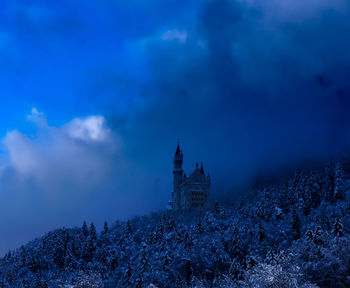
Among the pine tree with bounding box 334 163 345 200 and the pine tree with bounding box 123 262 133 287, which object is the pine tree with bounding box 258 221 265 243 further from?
the pine tree with bounding box 123 262 133 287

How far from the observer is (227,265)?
104 metres

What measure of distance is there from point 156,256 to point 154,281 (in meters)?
14.1

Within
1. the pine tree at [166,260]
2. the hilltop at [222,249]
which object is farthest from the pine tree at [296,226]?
the pine tree at [166,260]

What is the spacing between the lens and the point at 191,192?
604 ft

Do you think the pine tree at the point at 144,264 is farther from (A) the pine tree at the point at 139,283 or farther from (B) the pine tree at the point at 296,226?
(B) the pine tree at the point at 296,226

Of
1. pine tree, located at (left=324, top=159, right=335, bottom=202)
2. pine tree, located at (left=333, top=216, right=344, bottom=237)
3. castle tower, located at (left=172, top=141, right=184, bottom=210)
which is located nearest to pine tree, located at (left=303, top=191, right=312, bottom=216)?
pine tree, located at (left=324, top=159, right=335, bottom=202)

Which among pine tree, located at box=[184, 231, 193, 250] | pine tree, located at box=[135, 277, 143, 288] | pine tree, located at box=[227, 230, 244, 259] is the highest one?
pine tree, located at box=[184, 231, 193, 250]

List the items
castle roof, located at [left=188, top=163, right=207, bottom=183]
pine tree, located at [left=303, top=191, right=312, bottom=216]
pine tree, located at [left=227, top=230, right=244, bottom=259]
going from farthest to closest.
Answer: castle roof, located at [left=188, top=163, right=207, bottom=183], pine tree, located at [left=303, top=191, right=312, bottom=216], pine tree, located at [left=227, top=230, right=244, bottom=259]

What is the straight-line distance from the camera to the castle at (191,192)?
18362 cm

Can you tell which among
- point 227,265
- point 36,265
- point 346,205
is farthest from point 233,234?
point 36,265

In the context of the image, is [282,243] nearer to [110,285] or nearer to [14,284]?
[110,285]

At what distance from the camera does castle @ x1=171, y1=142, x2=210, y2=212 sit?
183625mm

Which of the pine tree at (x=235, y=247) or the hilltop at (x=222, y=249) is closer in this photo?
the hilltop at (x=222, y=249)

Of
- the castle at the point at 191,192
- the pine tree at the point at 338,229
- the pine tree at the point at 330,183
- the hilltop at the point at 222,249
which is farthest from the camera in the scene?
the castle at the point at 191,192
